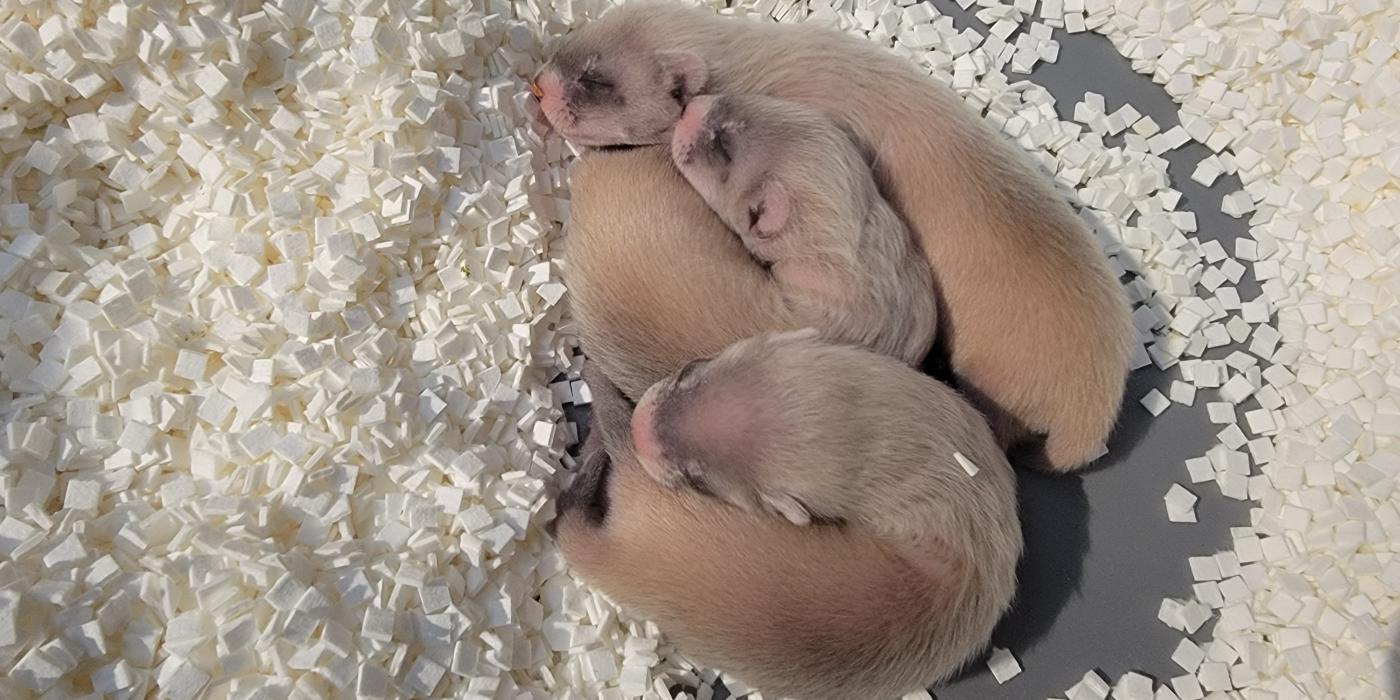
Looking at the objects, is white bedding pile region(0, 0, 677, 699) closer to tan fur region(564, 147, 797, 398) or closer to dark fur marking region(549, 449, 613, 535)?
dark fur marking region(549, 449, 613, 535)

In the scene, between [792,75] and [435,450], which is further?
[792,75]

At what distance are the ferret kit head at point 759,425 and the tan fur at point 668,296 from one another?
0.41 ft

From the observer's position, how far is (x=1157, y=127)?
266 cm

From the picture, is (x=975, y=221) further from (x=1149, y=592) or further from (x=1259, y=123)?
(x=1259, y=123)

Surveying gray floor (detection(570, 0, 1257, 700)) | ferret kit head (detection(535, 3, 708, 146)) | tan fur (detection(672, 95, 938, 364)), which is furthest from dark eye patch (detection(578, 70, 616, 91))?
gray floor (detection(570, 0, 1257, 700))

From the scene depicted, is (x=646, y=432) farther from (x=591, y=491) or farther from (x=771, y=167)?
(x=771, y=167)

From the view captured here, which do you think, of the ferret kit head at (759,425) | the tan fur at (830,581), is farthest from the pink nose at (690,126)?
the tan fur at (830,581)

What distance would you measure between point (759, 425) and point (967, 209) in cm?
71

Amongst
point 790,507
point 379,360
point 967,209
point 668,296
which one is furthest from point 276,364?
point 967,209

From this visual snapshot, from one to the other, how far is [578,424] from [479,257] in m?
0.46

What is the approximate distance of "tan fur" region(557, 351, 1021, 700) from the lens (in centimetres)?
176

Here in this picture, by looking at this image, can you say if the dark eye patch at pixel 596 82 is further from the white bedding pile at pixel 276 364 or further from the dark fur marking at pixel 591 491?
the dark fur marking at pixel 591 491

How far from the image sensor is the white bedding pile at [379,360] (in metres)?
1.75

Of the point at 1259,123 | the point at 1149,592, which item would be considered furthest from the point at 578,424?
the point at 1259,123
